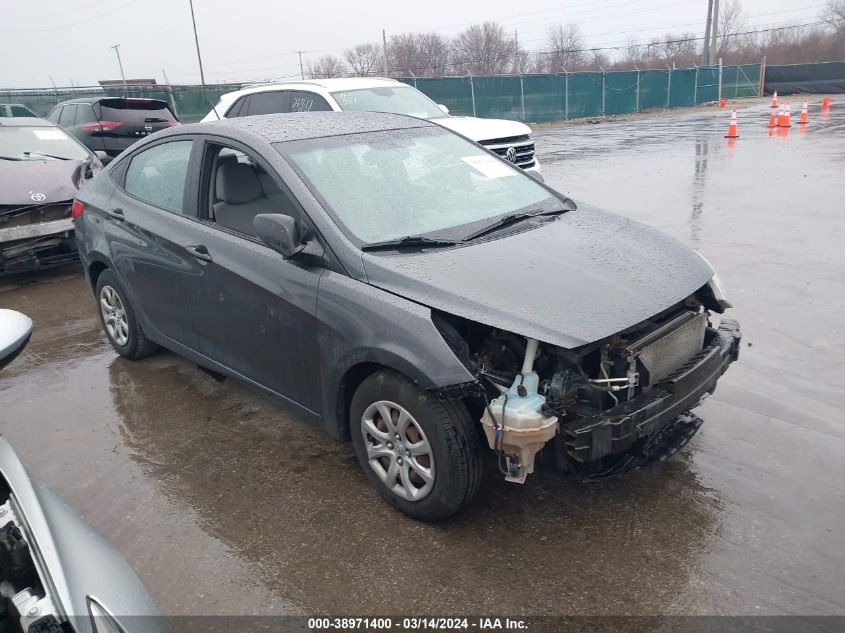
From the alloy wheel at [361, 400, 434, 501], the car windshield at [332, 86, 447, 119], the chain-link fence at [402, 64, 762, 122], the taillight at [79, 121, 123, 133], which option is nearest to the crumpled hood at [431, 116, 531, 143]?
the car windshield at [332, 86, 447, 119]

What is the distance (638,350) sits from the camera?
2947mm

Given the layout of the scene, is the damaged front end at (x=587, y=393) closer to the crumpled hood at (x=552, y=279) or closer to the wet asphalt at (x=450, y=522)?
the crumpled hood at (x=552, y=279)

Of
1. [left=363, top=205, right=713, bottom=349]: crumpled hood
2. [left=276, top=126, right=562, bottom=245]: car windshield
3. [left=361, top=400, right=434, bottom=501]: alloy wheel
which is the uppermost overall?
[left=276, top=126, right=562, bottom=245]: car windshield

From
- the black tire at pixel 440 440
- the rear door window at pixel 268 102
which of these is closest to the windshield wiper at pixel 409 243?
the black tire at pixel 440 440

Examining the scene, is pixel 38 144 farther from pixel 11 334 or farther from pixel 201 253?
pixel 11 334

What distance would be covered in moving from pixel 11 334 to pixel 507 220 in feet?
7.96

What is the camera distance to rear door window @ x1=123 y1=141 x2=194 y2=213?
4.21 metres

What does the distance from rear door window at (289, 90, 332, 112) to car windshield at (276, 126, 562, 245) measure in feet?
16.7

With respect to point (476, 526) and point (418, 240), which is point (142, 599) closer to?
point (476, 526)

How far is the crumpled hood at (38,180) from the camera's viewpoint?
7.11 metres

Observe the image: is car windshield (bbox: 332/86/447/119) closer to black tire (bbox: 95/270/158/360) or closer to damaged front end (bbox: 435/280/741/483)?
black tire (bbox: 95/270/158/360)

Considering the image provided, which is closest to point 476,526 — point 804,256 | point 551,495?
point 551,495

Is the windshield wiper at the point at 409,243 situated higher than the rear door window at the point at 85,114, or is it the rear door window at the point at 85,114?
the rear door window at the point at 85,114

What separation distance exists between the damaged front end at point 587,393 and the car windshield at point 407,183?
0.75 m
